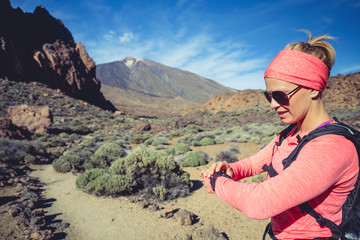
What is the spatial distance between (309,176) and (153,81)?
138 m

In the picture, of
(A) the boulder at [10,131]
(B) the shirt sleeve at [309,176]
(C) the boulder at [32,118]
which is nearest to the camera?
(B) the shirt sleeve at [309,176]

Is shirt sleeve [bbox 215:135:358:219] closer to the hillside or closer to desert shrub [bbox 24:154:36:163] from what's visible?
desert shrub [bbox 24:154:36:163]

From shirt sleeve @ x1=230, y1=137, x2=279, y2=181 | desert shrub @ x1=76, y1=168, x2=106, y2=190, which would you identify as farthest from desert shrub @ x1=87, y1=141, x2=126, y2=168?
shirt sleeve @ x1=230, y1=137, x2=279, y2=181

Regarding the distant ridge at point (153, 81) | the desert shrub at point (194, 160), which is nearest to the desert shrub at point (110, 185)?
the desert shrub at point (194, 160)

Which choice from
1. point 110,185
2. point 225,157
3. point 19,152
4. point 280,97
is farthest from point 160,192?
point 19,152

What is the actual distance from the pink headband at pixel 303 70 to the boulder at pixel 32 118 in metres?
19.0

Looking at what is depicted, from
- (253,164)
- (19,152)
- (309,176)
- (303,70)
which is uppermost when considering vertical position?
(303,70)

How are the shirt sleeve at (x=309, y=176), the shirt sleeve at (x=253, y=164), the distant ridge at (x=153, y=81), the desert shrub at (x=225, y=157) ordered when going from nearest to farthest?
1. the shirt sleeve at (x=309, y=176)
2. the shirt sleeve at (x=253, y=164)
3. the desert shrub at (x=225, y=157)
4. the distant ridge at (x=153, y=81)

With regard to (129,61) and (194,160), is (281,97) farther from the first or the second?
(129,61)

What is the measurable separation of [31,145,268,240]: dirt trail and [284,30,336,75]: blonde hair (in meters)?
3.44

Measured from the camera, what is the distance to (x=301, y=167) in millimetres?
894

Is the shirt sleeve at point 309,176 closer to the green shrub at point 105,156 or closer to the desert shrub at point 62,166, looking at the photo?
the green shrub at point 105,156

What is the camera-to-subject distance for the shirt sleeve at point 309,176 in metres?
0.87

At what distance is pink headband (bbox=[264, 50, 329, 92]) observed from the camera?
3.68 ft
